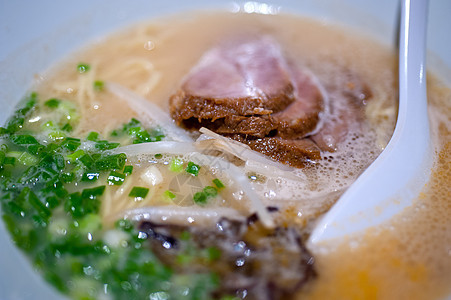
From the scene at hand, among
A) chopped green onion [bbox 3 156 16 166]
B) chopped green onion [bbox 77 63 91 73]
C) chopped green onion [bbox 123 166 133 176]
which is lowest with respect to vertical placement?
chopped green onion [bbox 123 166 133 176]

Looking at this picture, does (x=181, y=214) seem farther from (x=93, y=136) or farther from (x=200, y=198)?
(x=93, y=136)

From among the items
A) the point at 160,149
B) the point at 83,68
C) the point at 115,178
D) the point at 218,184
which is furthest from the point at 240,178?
the point at 83,68

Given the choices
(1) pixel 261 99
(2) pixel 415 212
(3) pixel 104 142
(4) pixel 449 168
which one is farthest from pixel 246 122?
(4) pixel 449 168

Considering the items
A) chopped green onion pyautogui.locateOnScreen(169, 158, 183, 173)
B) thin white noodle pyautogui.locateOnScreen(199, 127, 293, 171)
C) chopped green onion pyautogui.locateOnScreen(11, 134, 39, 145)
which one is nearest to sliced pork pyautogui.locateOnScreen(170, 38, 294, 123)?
thin white noodle pyautogui.locateOnScreen(199, 127, 293, 171)

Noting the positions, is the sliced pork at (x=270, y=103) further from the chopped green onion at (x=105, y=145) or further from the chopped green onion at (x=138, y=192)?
the chopped green onion at (x=138, y=192)

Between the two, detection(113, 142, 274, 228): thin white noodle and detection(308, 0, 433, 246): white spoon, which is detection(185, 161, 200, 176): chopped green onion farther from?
detection(308, 0, 433, 246): white spoon

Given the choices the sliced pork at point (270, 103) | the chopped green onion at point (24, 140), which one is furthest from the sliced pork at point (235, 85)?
the chopped green onion at point (24, 140)
